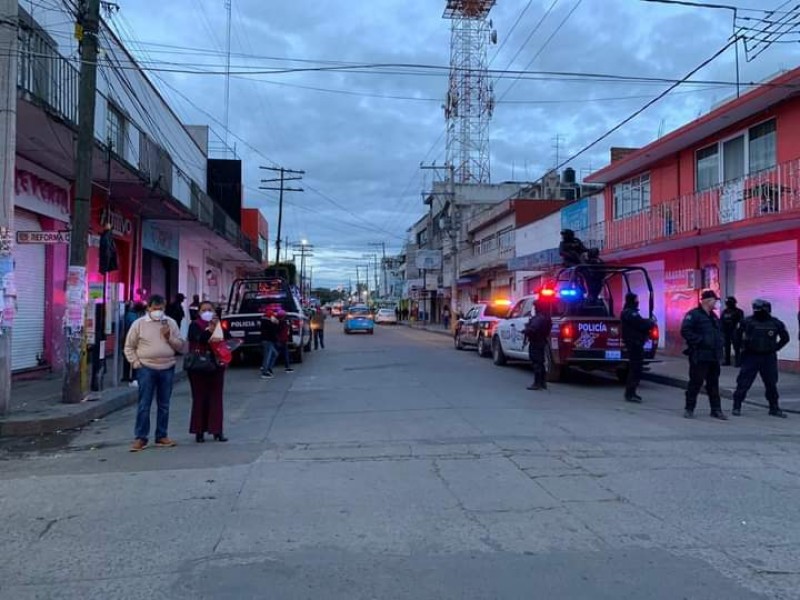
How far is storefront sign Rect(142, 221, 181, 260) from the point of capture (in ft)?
72.0

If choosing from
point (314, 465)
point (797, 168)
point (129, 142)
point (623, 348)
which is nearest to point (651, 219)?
point (797, 168)

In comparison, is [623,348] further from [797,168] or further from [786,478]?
[786,478]

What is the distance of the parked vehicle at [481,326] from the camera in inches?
856

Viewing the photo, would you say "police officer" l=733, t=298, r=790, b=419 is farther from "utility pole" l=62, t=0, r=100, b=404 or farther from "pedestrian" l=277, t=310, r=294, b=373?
"utility pole" l=62, t=0, r=100, b=404

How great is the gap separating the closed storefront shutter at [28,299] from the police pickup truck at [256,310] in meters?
4.23

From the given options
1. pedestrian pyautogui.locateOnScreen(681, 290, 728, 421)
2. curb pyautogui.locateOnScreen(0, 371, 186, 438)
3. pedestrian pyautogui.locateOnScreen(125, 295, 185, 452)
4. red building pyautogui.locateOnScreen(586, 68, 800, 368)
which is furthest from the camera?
red building pyautogui.locateOnScreen(586, 68, 800, 368)

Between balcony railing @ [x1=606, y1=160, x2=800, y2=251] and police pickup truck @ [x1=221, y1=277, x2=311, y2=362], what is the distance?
407 inches

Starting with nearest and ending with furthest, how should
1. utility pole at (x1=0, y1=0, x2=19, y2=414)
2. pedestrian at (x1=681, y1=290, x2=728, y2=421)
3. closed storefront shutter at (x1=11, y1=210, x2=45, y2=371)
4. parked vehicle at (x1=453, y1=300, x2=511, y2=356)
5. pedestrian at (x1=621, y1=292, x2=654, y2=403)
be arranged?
utility pole at (x1=0, y1=0, x2=19, y2=414)
pedestrian at (x1=681, y1=290, x2=728, y2=421)
pedestrian at (x1=621, y1=292, x2=654, y2=403)
closed storefront shutter at (x1=11, y1=210, x2=45, y2=371)
parked vehicle at (x1=453, y1=300, x2=511, y2=356)

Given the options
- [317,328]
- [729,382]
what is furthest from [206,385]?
[317,328]

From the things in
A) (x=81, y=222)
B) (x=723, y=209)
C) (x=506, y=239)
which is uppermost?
(x=506, y=239)

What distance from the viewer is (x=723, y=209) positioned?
17.7 meters

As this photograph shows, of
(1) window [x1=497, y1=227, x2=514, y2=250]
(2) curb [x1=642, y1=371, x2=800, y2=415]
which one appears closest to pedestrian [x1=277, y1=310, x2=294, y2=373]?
(2) curb [x1=642, y1=371, x2=800, y2=415]

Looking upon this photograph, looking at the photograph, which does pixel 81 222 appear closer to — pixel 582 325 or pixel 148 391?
pixel 148 391

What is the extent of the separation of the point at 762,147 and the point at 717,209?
1.79 m
